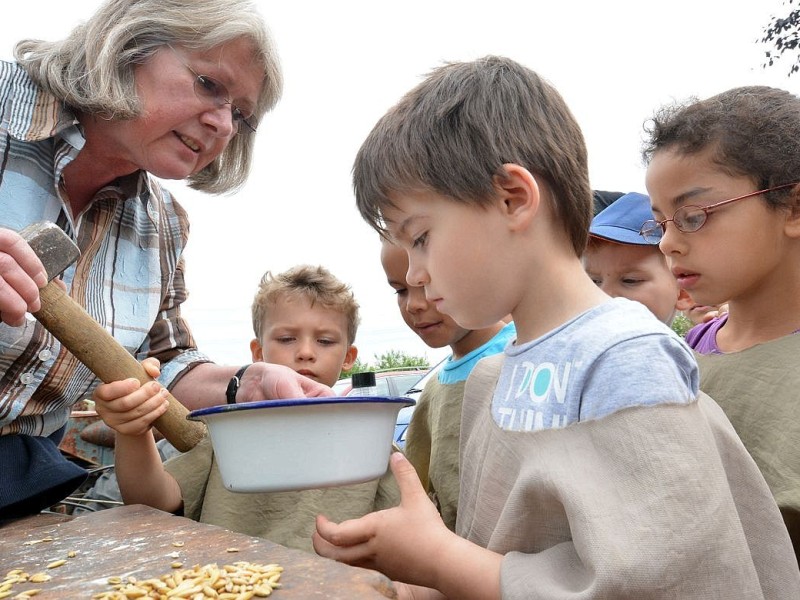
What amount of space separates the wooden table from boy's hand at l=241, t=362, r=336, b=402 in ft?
1.74

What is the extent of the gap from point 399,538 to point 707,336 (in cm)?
113

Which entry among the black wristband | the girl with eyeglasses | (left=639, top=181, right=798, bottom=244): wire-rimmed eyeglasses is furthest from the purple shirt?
the black wristband

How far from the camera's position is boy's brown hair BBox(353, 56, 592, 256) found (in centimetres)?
140

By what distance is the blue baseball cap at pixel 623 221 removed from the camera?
2.56 metres

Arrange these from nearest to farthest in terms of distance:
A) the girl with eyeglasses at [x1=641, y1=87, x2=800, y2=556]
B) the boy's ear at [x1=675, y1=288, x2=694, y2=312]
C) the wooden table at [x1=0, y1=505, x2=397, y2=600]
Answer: the wooden table at [x1=0, y1=505, x2=397, y2=600] → the girl with eyeglasses at [x1=641, y1=87, x2=800, y2=556] → the boy's ear at [x1=675, y1=288, x2=694, y2=312]

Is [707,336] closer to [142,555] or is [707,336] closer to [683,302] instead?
[683,302]

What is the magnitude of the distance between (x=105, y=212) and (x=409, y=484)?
59.3 inches

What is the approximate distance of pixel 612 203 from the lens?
276 cm

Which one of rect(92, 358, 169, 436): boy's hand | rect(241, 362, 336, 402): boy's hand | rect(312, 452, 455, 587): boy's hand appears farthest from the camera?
rect(241, 362, 336, 402): boy's hand

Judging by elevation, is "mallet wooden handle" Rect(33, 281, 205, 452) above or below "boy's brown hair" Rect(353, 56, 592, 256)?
below

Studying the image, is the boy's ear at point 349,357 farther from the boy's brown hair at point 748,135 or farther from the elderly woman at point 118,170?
the boy's brown hair at point 748,135

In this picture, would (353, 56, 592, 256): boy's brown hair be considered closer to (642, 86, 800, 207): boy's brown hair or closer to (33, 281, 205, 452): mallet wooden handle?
(642, 86, 800, 207): boy's brown hair

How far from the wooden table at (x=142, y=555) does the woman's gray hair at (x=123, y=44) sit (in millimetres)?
1214

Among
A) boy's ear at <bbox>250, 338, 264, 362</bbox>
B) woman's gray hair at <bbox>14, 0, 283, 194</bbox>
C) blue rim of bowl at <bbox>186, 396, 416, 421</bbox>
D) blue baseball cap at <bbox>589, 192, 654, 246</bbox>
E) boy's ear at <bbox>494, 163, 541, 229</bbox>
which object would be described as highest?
woman's gray hair at <bbox>14, 0, 283, 194</bbox>
